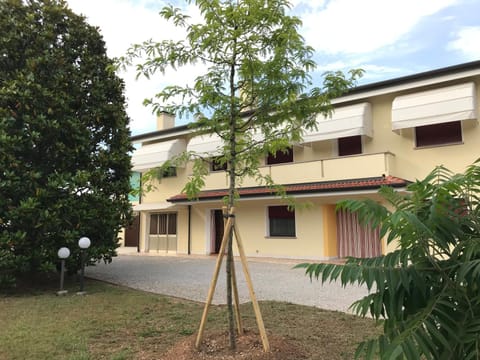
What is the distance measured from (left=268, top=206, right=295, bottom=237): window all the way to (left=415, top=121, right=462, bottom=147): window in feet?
Result: 24.5

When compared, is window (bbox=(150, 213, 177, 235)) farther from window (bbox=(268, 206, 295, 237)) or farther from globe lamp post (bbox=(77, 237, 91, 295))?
globe lamp post (bbox=(77, 237, 91, 295))

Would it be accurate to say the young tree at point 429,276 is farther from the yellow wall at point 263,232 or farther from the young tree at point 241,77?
the yellow wall at point 263,232

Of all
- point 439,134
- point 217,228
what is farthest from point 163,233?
point 439,134

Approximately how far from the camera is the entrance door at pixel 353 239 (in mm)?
17719

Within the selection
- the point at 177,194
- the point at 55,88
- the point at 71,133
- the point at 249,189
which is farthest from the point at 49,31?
the point at 177,194

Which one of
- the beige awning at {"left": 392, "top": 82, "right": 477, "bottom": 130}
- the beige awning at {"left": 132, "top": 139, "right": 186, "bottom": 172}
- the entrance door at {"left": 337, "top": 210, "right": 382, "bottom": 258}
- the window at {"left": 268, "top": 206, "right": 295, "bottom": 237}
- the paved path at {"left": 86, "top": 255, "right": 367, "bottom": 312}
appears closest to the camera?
the paved path at {"left": 86, "top": 255, "right": 367, "bottom": 312}

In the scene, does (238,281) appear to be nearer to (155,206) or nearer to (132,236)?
(155,206)

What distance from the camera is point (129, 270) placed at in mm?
16062

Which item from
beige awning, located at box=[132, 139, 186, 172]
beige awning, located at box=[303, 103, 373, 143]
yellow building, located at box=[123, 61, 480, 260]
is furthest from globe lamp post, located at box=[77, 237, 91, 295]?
beige awning, located at box=[132, 139, 186, 172]

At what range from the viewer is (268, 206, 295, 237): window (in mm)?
19920

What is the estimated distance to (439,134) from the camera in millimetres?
16250

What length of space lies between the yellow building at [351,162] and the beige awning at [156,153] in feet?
0.78

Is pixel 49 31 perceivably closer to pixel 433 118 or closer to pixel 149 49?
pixel 149 49

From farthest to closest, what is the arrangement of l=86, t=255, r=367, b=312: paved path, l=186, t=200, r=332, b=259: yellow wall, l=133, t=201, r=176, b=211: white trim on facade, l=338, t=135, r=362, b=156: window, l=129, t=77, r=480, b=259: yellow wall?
l=133, t=201, r=176, b=211: white trim on facade
l=186, t=200, r=332, b=259: yellow wall
l=338, t=135, r=362, b=156: window
l=129, t=77, r=480, b=259: yellow wall
l=86, t=255, r=367, b=312: paved path
